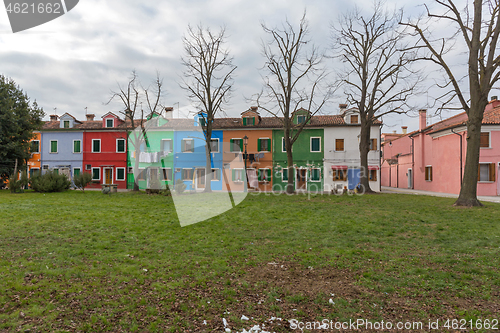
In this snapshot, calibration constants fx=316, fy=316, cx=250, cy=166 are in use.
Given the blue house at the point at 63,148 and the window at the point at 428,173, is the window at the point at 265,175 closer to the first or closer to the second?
the window at the point at 428,173

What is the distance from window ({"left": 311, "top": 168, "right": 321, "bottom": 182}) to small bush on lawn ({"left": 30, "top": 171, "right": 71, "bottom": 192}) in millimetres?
21861

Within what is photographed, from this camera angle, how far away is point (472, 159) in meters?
14.5

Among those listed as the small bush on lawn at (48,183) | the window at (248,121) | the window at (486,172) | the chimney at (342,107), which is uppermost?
the chimney at (342,107)

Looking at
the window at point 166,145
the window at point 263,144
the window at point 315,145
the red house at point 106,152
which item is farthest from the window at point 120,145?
the window at point 315,145

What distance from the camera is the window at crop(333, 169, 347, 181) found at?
30.6 metres

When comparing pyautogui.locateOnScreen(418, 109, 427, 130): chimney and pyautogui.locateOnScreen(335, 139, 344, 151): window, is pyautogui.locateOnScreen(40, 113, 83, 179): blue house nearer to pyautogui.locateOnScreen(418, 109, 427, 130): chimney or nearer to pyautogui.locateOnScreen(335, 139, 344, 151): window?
pyautogui.locateOnScreen(335, 139, 344, 151): window

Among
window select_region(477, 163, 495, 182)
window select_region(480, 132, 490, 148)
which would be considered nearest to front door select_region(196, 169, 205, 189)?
window select_region(477, 163, 495, 182)

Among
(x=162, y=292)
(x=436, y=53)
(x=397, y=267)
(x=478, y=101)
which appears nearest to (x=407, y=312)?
(x=397, y=267)

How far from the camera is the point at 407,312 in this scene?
4156 millimetres

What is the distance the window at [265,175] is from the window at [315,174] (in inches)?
167

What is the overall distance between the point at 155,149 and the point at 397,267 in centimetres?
3077

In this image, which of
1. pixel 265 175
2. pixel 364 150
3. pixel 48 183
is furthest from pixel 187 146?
pixel 364 150

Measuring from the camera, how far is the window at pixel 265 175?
31.6m

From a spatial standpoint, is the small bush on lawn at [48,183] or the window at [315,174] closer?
the small bush on lawn at [48,183]
